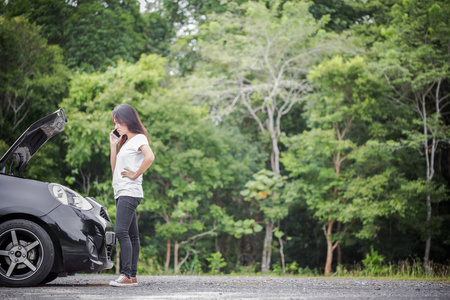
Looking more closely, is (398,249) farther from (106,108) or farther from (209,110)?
(106,108)

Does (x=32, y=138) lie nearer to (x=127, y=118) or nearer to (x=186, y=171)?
(x=127, y=118)

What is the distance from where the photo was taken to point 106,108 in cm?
1891

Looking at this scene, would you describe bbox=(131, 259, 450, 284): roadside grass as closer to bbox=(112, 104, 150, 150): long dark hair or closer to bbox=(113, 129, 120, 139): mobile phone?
bbox=(112, 104, 150, 150): long dark hair

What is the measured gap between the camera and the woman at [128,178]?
5.29 meters

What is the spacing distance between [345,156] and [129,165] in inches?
570

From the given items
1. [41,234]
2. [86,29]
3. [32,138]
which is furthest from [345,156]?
[41,234]

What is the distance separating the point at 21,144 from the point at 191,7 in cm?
1983

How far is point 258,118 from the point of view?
2319cm

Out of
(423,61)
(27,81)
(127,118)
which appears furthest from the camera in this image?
(27,81)

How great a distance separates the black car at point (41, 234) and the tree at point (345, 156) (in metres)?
13.1

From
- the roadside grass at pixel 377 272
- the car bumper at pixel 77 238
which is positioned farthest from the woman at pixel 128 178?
the roadside grass at pixel 377 272

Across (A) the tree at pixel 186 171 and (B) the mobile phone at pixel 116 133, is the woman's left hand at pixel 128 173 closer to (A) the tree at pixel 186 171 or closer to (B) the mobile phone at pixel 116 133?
(B) the mobile phone at pixel 116 133

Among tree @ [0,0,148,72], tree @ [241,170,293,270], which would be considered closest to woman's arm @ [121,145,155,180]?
tree @ [241,170,293,270]

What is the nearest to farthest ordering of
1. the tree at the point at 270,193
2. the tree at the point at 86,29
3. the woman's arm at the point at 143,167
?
the woman's arm at the point at 143,167 → the tree at the point at 270,193 → the tree at the point at 86,29
